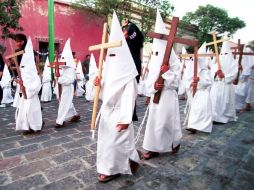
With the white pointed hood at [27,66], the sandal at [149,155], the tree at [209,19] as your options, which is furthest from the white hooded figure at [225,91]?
the tree at [209,19]

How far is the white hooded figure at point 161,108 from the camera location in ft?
14.4

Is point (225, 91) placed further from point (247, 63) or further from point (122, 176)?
point (122, 176)

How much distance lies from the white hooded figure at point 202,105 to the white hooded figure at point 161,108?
5.87ft

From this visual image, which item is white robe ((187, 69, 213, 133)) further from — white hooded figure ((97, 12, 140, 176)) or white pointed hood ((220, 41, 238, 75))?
white hooded figure ((97, 12, 140, 176))

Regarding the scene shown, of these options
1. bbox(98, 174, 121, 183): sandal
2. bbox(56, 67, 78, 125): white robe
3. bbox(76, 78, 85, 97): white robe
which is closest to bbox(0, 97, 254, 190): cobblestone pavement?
bbox(98, 174, 121, 183): sandal

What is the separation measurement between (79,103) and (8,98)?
2644mm

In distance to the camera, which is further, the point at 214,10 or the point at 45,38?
the point at 214,10

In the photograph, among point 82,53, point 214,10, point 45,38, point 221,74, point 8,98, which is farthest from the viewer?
point 214,10

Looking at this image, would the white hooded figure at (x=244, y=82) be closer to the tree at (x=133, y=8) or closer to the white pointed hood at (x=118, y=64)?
the white pointed hood at (x=118, y=64)

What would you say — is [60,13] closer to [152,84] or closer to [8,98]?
[8,98]

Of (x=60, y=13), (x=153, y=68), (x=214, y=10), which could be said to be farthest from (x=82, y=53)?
(x=214, y=10)

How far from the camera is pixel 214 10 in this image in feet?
105

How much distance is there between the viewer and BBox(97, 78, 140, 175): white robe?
11.6 feet

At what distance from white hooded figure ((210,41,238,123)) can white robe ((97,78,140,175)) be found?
4.36 meters
